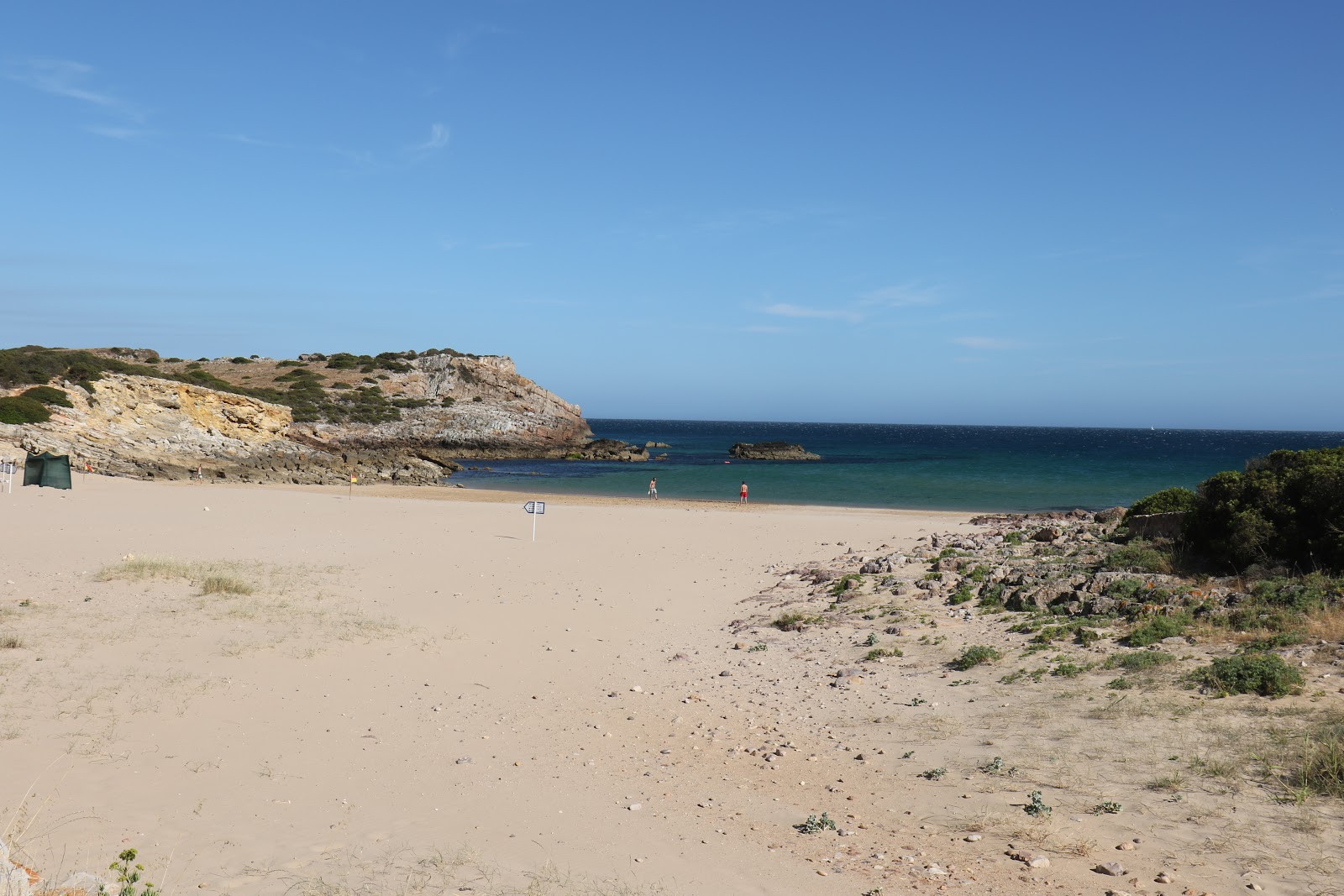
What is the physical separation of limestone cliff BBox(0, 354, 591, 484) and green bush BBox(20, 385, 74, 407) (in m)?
0.65

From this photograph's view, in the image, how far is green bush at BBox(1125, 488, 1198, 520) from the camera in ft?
59.0

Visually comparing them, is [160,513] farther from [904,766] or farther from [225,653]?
[904,766]

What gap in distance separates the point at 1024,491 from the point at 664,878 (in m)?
50.4

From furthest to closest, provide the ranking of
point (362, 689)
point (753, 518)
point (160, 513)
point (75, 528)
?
point (753, 518), point (160, 513), point (75, 528), point (362, 689)

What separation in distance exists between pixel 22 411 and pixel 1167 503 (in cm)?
5330

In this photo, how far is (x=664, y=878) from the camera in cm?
562

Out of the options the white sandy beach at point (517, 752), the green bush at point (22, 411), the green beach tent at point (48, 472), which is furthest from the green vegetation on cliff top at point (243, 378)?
the white sandy beach at point (517, 752)

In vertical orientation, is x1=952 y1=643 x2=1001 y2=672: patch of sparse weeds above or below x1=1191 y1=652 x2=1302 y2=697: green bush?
below

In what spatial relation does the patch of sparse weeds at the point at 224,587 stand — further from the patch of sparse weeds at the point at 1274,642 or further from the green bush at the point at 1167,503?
the green bush at the point at 1167,503

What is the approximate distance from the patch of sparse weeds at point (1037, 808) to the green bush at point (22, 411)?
5325cm

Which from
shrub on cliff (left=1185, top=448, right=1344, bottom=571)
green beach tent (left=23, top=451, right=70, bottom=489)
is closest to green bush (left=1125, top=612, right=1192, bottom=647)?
shrub on cliff (left=1185, top=448, right=1344, bottom=571)

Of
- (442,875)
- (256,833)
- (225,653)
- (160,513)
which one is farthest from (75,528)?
(442,875)

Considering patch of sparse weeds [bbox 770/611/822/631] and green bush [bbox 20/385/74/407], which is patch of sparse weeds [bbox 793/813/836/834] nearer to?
patch of sparse weeds [bbox 770/611/822/631]

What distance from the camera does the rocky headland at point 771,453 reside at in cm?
8944
